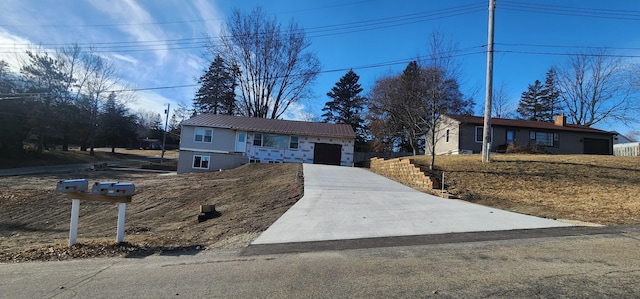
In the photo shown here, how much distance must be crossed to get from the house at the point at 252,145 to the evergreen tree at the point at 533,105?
3758 cm

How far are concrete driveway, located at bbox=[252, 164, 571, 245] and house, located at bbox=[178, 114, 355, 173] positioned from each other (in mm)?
18672

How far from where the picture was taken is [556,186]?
13156 millimetres

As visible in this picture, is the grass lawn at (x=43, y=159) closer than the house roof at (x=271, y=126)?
No

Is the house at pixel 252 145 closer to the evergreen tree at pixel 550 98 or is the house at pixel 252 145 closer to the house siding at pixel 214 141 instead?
the house siding at pixel 214 141

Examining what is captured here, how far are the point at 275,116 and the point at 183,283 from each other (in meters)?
41.0

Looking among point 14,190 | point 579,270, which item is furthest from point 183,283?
point 14,190

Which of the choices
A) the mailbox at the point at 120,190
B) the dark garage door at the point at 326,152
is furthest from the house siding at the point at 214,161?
the mailbox at the point at 120,190

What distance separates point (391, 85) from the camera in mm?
36406

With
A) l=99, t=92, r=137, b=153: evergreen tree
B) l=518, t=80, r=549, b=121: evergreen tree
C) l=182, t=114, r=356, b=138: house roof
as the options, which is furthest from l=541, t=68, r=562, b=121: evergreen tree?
l=99, t=92, r=137, b=153: evergreen tree

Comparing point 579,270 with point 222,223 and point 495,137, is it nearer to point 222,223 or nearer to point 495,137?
point 222,223

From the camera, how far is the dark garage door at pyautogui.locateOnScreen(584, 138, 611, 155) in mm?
31031

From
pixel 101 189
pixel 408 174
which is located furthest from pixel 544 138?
pixel 101 189

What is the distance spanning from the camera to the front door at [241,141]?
100ft

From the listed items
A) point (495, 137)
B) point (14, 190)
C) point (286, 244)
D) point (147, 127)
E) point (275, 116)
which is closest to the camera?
point (286, 244)
